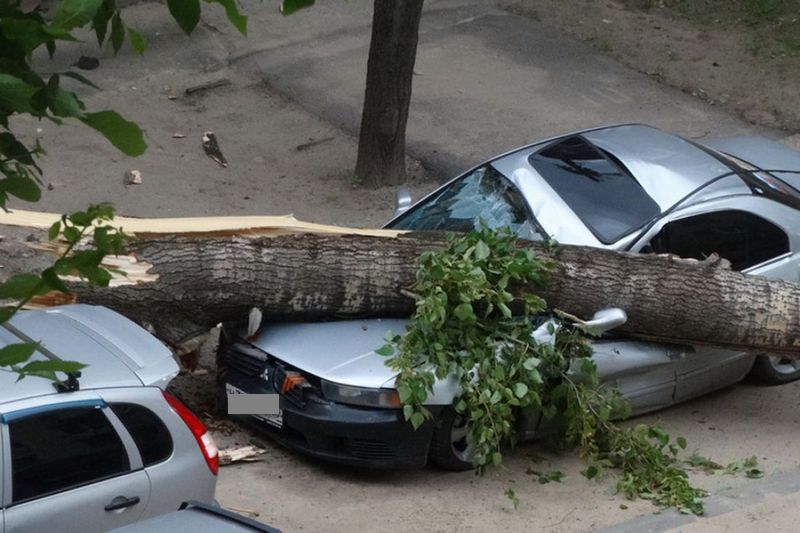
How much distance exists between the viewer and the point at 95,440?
5328 mm

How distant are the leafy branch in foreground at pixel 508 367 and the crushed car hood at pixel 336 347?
12cm

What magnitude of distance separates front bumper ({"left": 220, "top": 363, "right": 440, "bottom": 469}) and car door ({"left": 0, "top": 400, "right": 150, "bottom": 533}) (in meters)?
1.59

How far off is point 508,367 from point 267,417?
56.5 inches

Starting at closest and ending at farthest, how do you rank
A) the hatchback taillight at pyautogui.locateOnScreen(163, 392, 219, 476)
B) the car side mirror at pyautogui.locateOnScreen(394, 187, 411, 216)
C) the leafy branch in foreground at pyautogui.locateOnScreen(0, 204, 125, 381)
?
the leafy branch in foreground at pyautogui.locateOnScreen(0, 204, 125, 381)
the hatchback taillight at pyautogui.locateOnScreen(163, 392, 219, 476)
the car side mirror at pyautogui.locateOnScreen(394, 187, 411, 216)

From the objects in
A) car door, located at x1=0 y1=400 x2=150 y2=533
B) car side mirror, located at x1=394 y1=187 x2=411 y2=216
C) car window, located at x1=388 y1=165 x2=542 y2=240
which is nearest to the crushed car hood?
car window, located at x1=388 y1=165 x2=542 y2=240

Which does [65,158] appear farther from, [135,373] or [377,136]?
[135,373]

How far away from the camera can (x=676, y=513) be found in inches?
276

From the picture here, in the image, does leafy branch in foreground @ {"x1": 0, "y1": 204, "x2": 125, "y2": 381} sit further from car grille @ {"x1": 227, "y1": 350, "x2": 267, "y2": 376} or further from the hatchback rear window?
the hatchback rear window

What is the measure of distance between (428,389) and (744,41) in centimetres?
970

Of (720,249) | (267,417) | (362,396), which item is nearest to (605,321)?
(720,249)

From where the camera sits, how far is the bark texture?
7.20 meters

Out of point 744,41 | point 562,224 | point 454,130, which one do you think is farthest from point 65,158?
point 744,41

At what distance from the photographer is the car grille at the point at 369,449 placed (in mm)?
6914

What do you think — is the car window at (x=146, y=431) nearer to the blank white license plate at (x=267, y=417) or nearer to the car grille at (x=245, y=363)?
the blank white license plate at (x=267, y=417)
